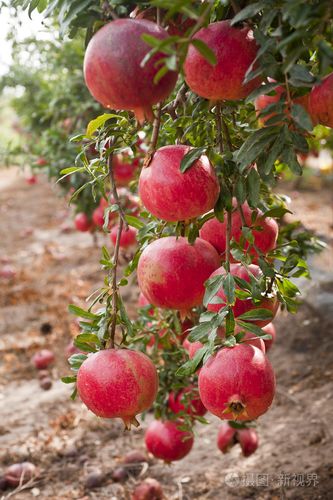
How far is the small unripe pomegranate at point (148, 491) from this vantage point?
226cm

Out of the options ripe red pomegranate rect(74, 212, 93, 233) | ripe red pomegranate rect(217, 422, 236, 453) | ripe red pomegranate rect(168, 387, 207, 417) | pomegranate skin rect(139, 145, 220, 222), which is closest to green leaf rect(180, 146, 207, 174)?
pomegranate skin rect(139, 145, 220, 222)

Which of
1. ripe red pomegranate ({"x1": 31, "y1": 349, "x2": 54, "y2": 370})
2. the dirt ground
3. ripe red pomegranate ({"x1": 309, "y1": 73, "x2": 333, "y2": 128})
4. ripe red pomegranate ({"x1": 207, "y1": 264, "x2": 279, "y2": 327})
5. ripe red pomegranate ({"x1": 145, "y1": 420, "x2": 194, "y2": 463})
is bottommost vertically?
ripe red pomegranate ({"x1": 31, "y1": 349, "x2": 54, "y2": 370})

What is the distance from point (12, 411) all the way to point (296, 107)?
9.28 ft

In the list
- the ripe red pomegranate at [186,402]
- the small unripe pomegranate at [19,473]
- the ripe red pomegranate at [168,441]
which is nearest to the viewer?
the ripe red pomegranate at [186,402]

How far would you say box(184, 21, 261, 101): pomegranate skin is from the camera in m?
1.03

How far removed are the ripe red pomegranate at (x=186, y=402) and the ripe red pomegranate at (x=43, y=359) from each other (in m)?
1.97

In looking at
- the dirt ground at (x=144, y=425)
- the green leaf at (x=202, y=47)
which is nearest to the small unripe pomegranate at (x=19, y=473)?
the dirt ground at (x=144, y=425)

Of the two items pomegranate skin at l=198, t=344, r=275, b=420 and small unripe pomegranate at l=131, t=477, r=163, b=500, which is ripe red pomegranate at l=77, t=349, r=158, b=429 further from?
small unripe pomegranate at l=131, t=477, r=163, b=500

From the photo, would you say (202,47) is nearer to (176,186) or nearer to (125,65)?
(125,65)

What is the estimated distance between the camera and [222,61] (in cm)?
103

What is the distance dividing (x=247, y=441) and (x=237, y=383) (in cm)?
133

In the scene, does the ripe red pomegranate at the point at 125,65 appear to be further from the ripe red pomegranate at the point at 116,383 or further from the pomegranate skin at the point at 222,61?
the ripe red pomegranate at the point at 116,383

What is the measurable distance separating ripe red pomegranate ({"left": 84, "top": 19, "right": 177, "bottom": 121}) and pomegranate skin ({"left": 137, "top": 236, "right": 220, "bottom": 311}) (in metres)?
0.35

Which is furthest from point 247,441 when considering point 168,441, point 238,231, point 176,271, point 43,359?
point 43,359
